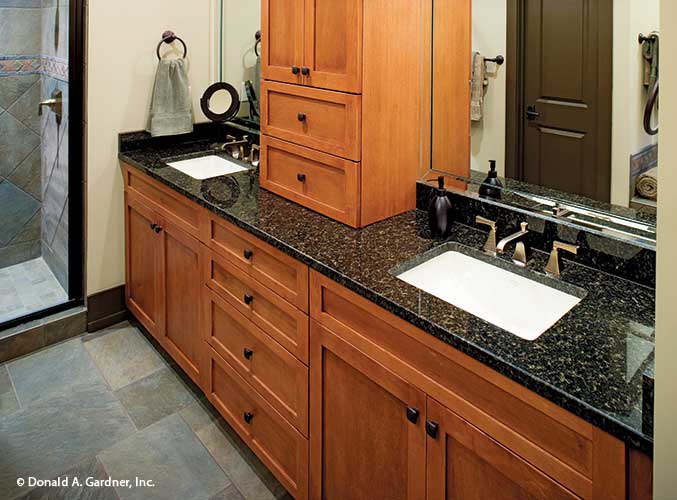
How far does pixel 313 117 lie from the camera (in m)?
1.82

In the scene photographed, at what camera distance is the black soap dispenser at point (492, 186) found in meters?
1.69

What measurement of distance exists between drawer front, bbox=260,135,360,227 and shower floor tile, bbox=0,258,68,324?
4.88ft

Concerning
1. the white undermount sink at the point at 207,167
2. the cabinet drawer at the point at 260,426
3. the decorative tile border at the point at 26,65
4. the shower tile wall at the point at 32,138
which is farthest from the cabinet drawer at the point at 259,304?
the decorative tile border at the point at 26,65

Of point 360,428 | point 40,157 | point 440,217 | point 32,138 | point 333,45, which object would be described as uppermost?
point 333,45

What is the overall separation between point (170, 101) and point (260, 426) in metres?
1.66

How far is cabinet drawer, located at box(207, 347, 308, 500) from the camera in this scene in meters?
1.67

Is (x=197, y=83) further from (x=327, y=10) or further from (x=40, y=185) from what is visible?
(x=327, y=10)

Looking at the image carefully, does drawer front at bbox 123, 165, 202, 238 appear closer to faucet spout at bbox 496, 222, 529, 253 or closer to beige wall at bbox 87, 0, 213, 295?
beige wall at bbox 87, 0, 213, 295

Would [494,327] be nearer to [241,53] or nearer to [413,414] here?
[413,414]

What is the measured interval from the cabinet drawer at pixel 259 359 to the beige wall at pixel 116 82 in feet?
3.19

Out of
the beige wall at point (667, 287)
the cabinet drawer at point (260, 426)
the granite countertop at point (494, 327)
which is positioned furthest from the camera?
the cabinet drawer at point (260, 426)

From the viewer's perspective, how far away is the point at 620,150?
1.41m

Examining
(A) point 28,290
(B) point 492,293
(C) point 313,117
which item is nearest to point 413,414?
(B) point 492,293

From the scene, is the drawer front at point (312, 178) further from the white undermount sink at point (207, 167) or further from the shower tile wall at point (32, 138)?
the shower tile wall at point (32, 138)
